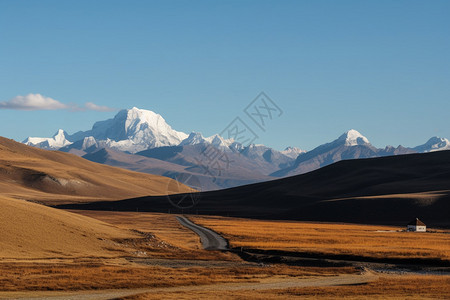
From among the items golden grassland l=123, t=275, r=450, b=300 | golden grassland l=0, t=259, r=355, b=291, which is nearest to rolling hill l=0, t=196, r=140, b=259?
golden grassland l=0, t=259, r=355, b=291

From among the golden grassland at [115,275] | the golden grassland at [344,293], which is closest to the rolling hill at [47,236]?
the golden grassland at [115,275]

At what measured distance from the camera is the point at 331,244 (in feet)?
312

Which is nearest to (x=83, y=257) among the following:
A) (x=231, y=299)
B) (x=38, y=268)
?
(x=38, y=268)

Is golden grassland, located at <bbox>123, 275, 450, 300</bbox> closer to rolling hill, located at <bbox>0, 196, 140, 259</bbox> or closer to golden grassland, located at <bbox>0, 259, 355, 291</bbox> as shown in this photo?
golden grassland, located at <bbox>0, 259, 355, 291</bbox>

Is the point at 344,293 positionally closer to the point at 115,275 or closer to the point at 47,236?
the point at 115,275

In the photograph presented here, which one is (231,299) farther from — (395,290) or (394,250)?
(394,250)

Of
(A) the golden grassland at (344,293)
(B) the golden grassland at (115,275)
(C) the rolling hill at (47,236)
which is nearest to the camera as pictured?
(A) the golden grassland at (344,293)

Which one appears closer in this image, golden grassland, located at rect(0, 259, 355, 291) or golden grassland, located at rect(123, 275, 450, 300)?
golden grassland, located at rect(123, 275, 450, 300)

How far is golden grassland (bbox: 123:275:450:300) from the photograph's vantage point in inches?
1703

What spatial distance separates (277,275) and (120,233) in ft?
132

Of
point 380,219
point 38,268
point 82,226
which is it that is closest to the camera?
point 38,268

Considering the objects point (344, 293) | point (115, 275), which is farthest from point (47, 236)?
point (344, 293)

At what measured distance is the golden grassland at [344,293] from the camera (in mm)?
43250

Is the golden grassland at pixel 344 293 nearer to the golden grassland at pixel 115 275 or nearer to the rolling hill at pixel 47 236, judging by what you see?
the golden grassland at pixel 115 275
